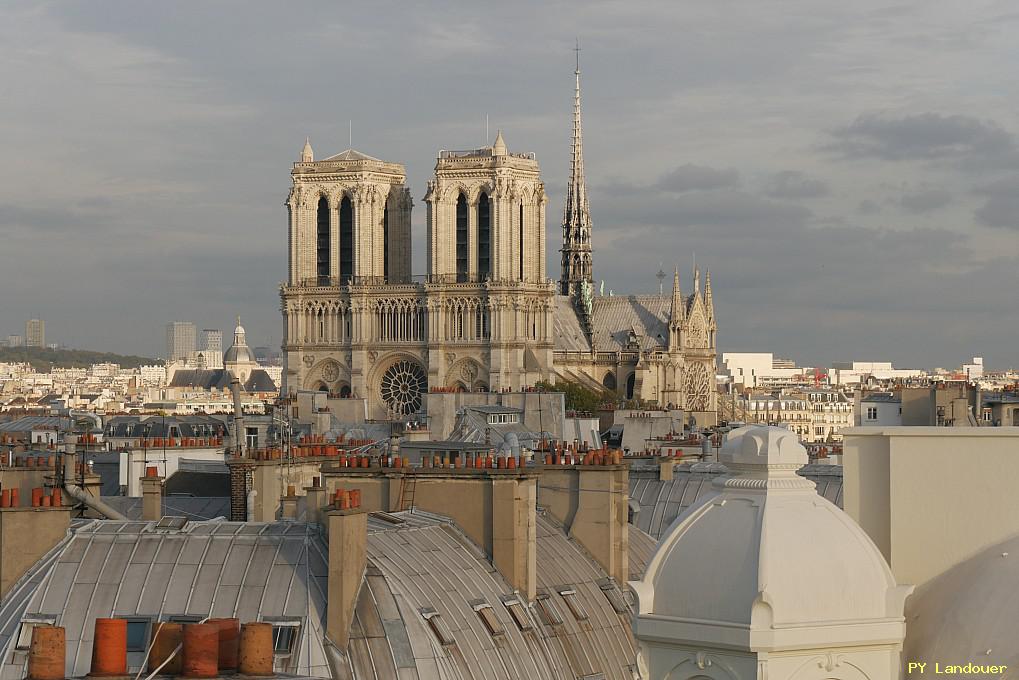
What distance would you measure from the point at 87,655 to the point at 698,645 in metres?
9.46

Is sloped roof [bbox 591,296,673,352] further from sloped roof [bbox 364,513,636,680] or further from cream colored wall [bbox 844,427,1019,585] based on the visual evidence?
cream colored wall [bbox 844,427,1019,585]

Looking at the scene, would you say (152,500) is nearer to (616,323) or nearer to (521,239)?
(521,239)

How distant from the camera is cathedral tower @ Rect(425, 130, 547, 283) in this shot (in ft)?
456

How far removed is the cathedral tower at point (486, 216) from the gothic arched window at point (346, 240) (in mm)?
5162

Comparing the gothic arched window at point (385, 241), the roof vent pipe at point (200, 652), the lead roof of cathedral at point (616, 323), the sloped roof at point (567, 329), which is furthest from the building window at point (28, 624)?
the lead roof of cathedral at point (616, 323)

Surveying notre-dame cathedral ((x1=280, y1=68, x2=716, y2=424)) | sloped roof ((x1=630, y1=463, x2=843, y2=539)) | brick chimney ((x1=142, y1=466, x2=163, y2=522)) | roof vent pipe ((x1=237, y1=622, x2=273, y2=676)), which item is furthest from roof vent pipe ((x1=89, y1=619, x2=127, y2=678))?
notre-dame cathedral ((x1=280, y1=68, x2=716, y2=424))

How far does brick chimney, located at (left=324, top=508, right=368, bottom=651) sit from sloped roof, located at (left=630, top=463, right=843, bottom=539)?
581 inches

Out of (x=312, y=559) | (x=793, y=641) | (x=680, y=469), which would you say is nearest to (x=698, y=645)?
(x=793, y=641)

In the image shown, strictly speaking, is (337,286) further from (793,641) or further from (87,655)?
(793,641)

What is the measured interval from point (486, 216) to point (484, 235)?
1190mm

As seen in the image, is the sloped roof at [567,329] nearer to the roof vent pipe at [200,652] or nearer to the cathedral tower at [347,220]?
the cathedral tower at [347,220]

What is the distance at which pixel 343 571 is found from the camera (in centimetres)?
2127

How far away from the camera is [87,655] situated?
20531 millimetres

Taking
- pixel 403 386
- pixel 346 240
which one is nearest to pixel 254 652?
pixel 403 386
